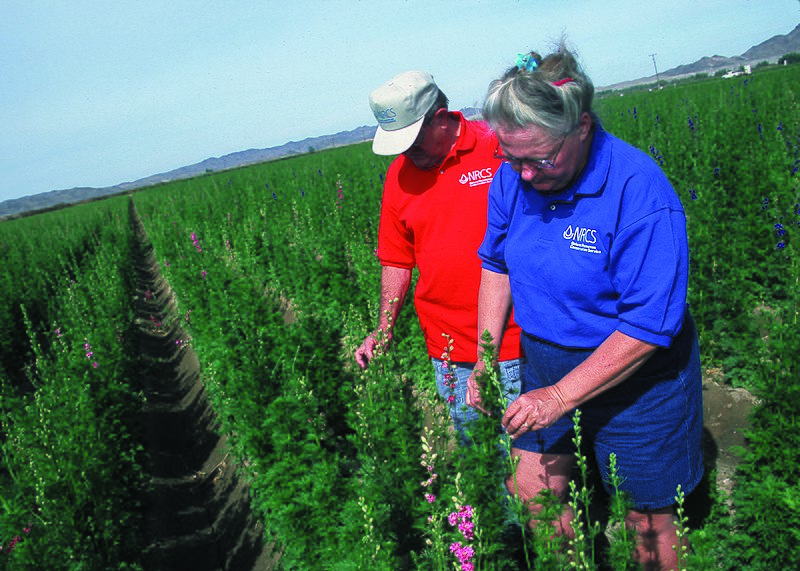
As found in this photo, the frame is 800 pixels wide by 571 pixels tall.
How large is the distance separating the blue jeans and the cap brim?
101 cm

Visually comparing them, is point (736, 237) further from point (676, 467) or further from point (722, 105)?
point (722, 105)

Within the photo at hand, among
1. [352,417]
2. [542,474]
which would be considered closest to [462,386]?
[542,474]

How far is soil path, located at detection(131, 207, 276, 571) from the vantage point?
462cm

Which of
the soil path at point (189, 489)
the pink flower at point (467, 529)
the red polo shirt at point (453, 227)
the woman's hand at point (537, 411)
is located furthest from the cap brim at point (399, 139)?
the soil path at point (189, 489)

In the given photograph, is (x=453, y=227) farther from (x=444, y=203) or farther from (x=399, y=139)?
(x=399, y=139)

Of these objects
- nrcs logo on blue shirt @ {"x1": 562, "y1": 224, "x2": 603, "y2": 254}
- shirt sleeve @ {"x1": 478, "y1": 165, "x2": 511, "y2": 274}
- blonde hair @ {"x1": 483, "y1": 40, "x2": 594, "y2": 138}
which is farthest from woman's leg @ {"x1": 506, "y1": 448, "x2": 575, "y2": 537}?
blonde hair @ {"x1": 483, "y1": 40, "x2": 594, "y2": 138}

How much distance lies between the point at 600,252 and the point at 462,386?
4.04 ft

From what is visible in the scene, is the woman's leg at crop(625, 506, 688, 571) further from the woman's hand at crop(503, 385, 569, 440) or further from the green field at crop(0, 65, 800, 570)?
the woman's hand at crop(503, 385, 569, 440)

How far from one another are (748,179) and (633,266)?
5.86m

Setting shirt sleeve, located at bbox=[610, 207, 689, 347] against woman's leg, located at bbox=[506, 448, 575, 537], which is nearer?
shirt sleeve, located at bbox=[610, 207, 689, 347]

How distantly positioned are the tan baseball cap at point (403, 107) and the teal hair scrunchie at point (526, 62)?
2.40ft

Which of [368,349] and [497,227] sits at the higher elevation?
[497,227]

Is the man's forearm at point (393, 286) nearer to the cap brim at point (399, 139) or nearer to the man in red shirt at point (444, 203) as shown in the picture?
the man in red shirt at point (444, 203)

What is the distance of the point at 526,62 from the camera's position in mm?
1919
